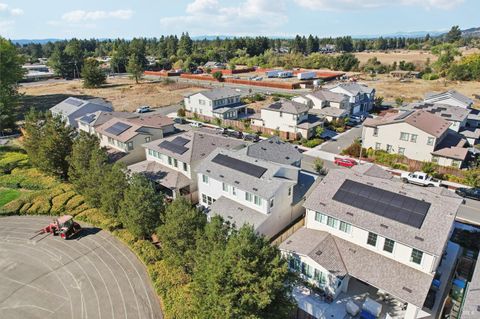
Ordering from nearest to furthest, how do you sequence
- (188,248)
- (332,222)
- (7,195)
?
1. (188,248)
2. (332,222)
3. (7,195)

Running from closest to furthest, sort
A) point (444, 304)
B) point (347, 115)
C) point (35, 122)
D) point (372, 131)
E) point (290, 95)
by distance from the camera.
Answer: point (444, 304) < point (35, 122) < point (372, 131) < point (347, 115) < point (290, 95)

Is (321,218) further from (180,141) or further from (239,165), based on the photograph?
(180,141)

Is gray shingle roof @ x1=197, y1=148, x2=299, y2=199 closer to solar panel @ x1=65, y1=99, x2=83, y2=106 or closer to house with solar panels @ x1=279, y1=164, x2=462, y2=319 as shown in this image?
house with solar panels @ x1=279, y1=164, x2=462, y2=319

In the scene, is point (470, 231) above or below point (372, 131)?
below

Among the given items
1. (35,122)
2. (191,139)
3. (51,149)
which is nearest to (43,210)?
(51,149)

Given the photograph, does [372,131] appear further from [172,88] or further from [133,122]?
[172,88]

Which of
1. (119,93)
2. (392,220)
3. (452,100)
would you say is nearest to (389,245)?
(392,220)
